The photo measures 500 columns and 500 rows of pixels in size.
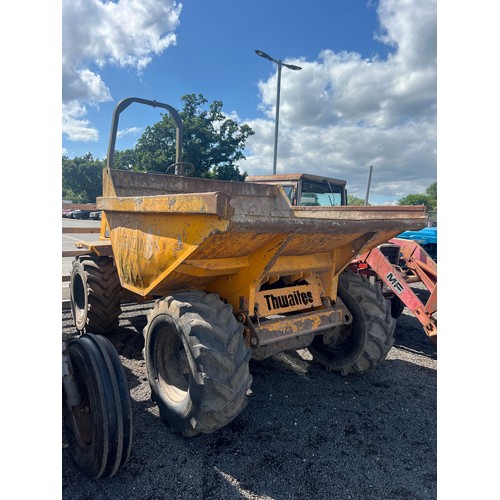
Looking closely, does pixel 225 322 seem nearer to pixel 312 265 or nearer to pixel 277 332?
pixel 277 332

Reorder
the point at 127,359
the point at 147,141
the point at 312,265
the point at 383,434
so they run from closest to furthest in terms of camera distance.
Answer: the point at 383,434
the point at 312,265
the point at 127,359
the point at 147,141

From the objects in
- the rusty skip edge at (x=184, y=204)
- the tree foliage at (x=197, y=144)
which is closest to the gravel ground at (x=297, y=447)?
the rusty skip edge at (x=184, y=204)

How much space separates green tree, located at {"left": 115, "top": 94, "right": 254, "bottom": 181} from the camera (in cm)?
2034

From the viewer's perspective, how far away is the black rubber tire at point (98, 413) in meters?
2.06

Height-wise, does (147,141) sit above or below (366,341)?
above

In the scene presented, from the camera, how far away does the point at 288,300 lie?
300cm

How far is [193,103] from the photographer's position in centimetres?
2259

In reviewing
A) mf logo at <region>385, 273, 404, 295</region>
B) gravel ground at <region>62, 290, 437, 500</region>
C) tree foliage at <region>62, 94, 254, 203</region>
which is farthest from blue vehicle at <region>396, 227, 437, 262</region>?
tree foliage at <region>62, 94, 254, 203</region>

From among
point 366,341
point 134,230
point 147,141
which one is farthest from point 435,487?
point 147,141

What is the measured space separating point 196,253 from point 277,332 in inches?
38.8

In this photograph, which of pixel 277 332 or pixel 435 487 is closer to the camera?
pixel 435 487

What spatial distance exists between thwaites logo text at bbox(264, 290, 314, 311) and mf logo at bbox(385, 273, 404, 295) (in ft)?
5.40

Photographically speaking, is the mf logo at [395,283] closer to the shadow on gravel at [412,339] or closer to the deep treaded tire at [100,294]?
the shadow on gravel at [412,339]

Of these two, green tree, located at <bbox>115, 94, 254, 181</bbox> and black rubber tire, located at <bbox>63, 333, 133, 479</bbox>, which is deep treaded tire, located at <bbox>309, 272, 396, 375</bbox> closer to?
black rubber tire, located at <bbox>63, 333, 133, 479</bbox>
